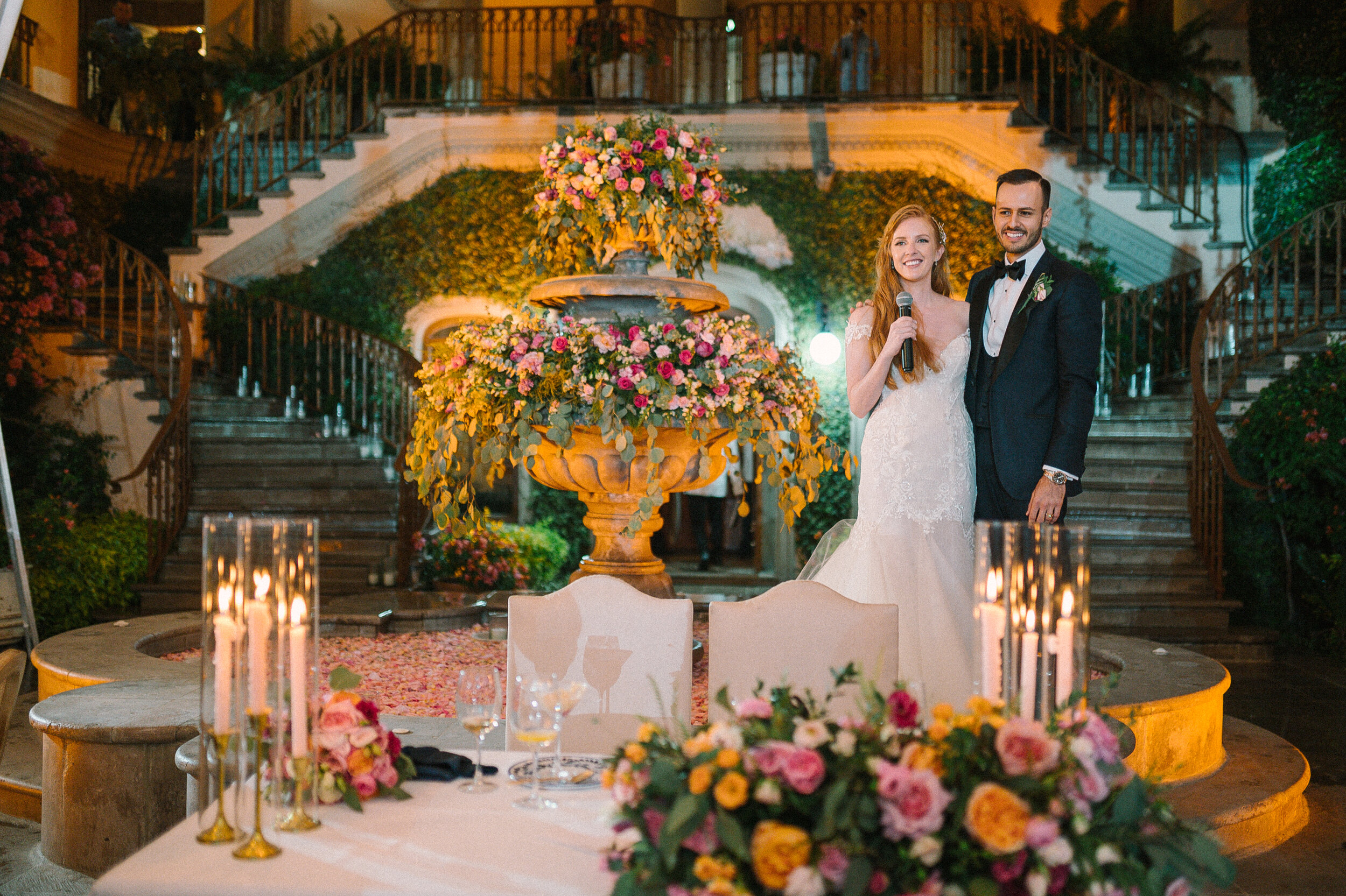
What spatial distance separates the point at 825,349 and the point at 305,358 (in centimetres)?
447

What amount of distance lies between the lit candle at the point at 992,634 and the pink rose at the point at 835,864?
527 millimetres

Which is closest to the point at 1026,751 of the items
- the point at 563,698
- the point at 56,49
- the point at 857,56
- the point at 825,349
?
the point at 563,698

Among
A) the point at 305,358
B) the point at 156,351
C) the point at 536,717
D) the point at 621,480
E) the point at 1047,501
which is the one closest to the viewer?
the point at 536,717

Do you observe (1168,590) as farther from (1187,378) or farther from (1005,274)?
Result: (1005,274)

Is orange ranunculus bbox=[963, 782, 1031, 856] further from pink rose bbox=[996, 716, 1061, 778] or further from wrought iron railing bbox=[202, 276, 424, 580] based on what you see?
wrought iron railing bbox=[202, 276, 424, 580]

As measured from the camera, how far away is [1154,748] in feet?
11.9

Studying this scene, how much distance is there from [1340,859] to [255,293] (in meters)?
9.50

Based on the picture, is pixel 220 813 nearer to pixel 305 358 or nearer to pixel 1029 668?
pixel 1029 668

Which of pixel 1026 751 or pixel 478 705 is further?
pixel 478 705

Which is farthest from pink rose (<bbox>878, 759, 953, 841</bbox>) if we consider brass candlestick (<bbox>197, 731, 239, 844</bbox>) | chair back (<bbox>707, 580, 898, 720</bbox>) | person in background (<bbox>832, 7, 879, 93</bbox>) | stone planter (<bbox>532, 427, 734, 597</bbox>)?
person in background (<bbox>832, 7, 879, 93</bbox>)

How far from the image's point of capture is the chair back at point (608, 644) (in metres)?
2.70

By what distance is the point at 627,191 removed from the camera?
436cm

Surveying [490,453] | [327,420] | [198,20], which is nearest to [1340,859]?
[490,453]

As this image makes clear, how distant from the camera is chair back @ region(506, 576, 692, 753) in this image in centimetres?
270
